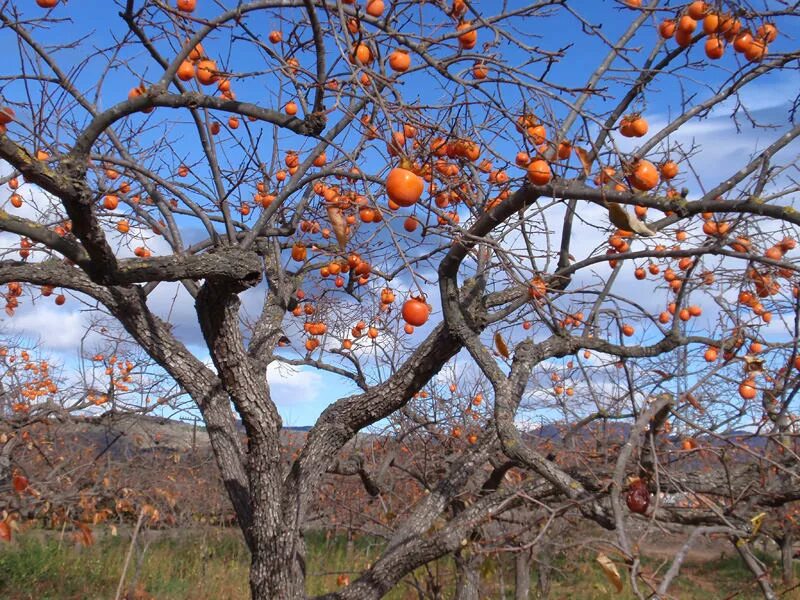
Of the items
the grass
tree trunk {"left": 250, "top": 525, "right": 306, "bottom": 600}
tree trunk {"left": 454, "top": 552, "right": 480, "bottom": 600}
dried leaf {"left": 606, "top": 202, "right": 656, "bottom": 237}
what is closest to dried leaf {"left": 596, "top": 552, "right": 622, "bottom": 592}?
dried leaf {"left": 606, "top": 202, "right": 656, "bottom": 237}

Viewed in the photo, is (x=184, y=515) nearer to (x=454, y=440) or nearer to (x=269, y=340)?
(x=454, y=440)

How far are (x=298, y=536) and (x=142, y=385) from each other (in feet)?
12.2

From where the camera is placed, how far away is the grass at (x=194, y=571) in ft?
22.7

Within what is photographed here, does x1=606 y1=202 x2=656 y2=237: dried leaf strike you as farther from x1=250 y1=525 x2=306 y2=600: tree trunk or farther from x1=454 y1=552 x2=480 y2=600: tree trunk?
x1=454 y1=552 x2=480 y2=600: tree trunk

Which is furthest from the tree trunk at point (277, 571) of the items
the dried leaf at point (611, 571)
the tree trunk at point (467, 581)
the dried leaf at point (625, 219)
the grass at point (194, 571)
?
the dried leaf at point (625, 219)

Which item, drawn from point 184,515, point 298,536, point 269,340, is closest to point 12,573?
point 184,515

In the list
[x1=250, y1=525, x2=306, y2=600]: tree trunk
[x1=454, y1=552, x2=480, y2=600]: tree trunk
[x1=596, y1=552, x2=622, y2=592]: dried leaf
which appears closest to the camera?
[x1=596, y1=552, x2=622, y2=592]: dried leaf

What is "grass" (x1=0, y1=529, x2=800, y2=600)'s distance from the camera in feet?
22.7

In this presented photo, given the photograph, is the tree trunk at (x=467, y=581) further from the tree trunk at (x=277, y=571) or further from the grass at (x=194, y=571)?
the tree trunk at (x=277, y=571)

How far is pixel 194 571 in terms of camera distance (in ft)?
26.0

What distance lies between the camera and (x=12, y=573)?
7039mm

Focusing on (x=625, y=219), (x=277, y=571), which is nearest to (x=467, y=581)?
(x=277, y=571)

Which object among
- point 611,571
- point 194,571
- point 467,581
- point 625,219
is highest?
point 625,219

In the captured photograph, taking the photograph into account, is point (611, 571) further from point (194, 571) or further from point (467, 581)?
point (194, 571)
